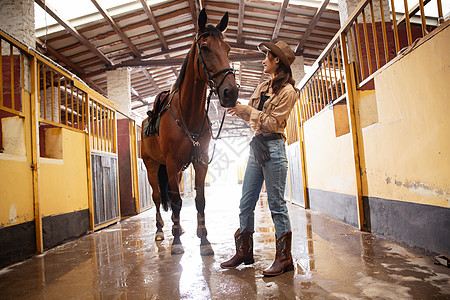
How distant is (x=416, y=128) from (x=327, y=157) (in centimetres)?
219

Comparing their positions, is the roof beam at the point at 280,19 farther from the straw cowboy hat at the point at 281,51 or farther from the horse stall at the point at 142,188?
the straw cowboy hat at the point at 281,51

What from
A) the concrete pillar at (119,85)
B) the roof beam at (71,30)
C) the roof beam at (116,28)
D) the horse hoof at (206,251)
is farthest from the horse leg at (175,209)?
the concrete pillar at (119,85)

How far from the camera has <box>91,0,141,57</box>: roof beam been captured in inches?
264

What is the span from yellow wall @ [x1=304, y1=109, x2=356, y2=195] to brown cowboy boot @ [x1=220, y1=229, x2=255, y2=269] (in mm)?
1882

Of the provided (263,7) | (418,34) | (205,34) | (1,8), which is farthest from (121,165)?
(418,34)

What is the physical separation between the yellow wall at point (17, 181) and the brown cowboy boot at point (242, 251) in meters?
2.10

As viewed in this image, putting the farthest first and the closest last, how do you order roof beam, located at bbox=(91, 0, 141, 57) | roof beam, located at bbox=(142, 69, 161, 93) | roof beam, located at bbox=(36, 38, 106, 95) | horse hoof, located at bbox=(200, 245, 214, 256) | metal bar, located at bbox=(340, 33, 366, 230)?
roof beam, located at bbox=(142, 69, 161, 93) → roof beam, located at bbox=(36, 38, 106, 95) → roof beam, located at bbox=(91, 0, 141, 57) → metal bar, located at bbox=(340, 33, 366, 230) → horse hoof, located at bbox=(200, 245, 214, 256)

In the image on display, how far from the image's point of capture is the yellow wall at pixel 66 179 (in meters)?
3.36

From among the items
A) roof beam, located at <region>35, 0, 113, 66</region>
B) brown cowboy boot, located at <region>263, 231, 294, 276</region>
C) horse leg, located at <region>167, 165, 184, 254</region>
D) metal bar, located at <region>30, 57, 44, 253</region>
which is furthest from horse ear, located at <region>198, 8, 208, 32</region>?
roof beam, located at <region>35, 0, 113, 66</region>

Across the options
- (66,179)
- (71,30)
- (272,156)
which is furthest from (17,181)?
(71,30)

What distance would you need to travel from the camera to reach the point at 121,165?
6.84 meters

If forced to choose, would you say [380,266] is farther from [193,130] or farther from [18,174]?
[18,174]

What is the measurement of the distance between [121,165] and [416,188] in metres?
6.11

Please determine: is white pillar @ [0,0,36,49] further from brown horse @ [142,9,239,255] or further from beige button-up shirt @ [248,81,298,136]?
beige button-up shirt @ [248,81,298,136]
